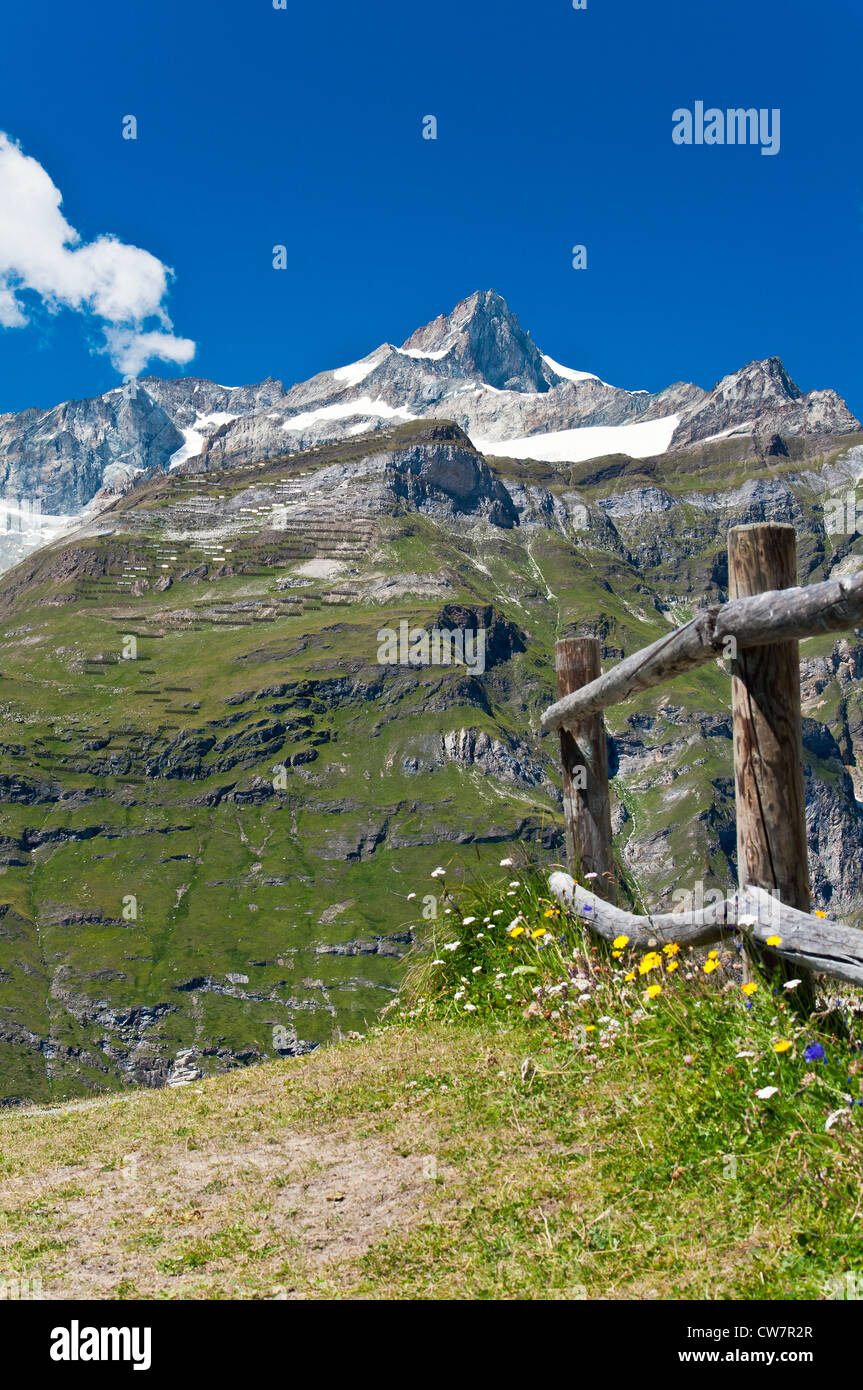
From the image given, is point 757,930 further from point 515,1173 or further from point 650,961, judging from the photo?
point 515,1173

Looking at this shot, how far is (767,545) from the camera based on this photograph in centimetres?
858

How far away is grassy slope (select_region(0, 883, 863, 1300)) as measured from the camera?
18.4 ft

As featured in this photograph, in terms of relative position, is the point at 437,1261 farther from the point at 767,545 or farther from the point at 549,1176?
the point at 767,545

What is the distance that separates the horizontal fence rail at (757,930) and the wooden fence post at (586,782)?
5.80 feet

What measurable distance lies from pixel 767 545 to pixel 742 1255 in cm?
529

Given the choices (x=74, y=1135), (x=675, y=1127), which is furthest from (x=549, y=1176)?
(x=74, y=1135)

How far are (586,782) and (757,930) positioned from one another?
4914mm

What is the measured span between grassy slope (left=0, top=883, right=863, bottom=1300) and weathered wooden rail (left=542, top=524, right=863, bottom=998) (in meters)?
0.48

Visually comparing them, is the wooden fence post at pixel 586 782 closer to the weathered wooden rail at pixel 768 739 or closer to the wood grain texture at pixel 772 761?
the weathered wooden rail at pixel 768 739

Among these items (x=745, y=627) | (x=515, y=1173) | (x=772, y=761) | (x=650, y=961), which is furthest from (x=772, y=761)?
(x=515, y=1173)

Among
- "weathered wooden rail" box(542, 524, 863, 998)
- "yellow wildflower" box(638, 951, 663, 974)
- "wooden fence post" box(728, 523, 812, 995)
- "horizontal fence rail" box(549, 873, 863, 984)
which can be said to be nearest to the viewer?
"horizontal fence rail" box(549, 873, 863, 984)

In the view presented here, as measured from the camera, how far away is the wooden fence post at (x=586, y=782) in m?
12.3

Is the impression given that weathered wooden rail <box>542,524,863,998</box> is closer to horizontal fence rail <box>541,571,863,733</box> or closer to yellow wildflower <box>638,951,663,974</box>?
horizontal fence rail <box>541,571,863,733</box>

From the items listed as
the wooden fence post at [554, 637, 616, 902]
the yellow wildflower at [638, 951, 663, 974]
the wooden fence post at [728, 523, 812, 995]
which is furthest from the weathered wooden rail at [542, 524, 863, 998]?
the wooden fence post at [554, 637, 616, 902]
